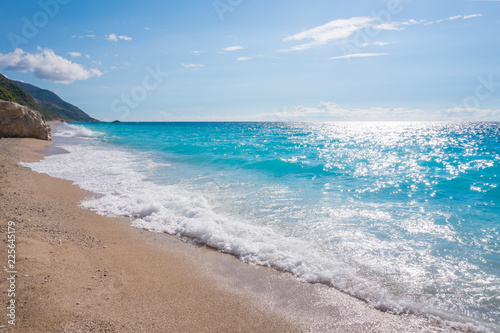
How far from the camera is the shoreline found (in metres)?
3.95

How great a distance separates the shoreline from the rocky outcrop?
25.3 meters

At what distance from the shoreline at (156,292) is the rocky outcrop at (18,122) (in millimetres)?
25337

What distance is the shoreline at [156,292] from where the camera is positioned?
13.0ft

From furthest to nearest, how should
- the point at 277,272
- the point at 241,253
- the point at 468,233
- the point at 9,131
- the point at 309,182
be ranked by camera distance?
the point at 9,131
the point at 309,182
the point at 468,233
the point at 241,253
the point at 277,272

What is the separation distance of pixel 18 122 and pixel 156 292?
3083 cm

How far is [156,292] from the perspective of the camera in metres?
4.73

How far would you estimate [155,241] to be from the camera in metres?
7.00

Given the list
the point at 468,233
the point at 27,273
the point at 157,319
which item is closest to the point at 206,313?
the point at 157,319

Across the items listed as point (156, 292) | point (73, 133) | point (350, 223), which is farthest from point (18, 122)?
point (350, 223)

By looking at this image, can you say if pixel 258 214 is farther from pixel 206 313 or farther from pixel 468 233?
pixel 468 233

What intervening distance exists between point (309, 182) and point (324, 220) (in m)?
5.71

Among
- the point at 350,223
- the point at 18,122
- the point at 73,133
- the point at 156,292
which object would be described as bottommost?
the point at 156,292

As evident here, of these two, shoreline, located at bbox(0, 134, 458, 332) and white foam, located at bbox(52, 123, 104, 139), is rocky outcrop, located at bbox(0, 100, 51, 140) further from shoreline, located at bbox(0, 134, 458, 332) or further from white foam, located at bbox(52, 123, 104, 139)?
shoreline, located at bbox(0, 134, 458, 332)

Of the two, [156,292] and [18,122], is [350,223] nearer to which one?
[156,292]
